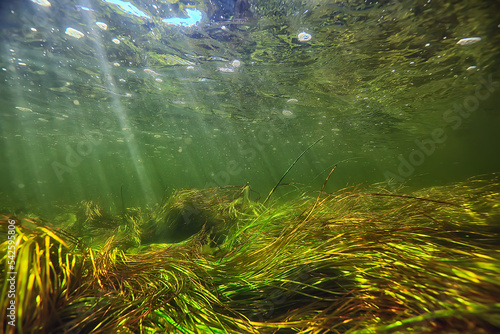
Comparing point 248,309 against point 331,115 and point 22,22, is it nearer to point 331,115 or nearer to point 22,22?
point 22,22

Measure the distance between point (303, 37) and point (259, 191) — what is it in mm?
5572

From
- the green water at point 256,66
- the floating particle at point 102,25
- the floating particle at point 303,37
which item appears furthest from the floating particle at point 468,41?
the floating particle at point 102,25

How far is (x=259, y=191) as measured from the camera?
7.54 meters

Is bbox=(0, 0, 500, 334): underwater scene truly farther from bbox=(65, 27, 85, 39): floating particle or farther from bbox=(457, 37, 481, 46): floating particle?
bbox=(457, 37, 481, 46): floating particle

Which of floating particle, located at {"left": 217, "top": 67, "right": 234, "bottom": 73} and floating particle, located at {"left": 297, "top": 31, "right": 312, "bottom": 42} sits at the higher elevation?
floating particle, located at {"left": 217, "top": 67, "right": 234, "bottom": 73}

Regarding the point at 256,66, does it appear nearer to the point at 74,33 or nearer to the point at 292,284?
the point at 74,33

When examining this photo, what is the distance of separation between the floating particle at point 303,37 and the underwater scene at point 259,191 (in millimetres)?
54

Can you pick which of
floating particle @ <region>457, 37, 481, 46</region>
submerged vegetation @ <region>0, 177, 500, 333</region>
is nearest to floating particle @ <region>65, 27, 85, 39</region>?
submerged vegetation @ <region>0, 177, 500, 333</region>

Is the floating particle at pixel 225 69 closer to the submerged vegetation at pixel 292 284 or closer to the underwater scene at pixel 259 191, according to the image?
the underwater scene at pixel 259 191

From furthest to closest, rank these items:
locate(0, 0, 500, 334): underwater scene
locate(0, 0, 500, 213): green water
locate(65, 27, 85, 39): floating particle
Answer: locate(65, 27, 85, 39): floating particle, locate(0, 0, 500, 213): green water, locate(0, 0, 500, 334): underwater scene

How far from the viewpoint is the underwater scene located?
1141mm

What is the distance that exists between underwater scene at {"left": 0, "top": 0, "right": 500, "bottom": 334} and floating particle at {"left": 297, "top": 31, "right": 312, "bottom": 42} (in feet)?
0.18

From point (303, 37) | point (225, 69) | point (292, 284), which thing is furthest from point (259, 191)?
point (292, 284)

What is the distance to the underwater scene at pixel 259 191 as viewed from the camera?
1.14 m
